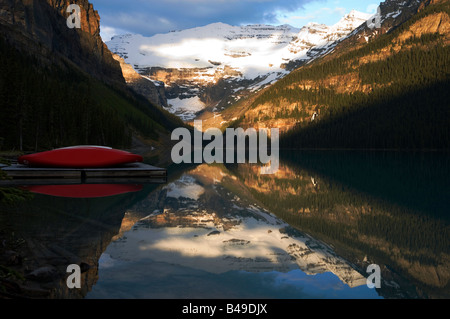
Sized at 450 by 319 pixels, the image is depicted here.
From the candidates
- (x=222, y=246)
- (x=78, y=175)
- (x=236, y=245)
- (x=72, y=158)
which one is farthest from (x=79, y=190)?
(x=236, y=245)

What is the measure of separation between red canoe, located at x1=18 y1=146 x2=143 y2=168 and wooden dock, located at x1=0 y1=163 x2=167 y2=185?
1037 mm

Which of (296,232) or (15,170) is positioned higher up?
(15,170)

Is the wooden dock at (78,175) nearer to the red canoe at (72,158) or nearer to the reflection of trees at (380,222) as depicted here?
the red canoe at (72,158)

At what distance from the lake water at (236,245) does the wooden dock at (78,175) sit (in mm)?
10314

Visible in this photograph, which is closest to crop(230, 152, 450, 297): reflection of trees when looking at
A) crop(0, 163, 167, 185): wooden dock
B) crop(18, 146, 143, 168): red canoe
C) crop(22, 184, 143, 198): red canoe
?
crop(22, 184, 143, 198): red canoe

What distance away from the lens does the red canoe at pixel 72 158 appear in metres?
A: 35.4

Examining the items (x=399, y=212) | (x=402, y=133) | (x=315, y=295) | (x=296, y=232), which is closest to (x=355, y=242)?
(x=296, y=232)

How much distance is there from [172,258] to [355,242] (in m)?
7.40

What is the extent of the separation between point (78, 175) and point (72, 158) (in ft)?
9.15

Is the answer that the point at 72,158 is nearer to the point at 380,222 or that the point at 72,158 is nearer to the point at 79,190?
the point at 79,190

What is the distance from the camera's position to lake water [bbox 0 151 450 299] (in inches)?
372

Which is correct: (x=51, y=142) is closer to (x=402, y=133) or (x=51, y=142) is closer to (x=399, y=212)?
(x=399, y=212)

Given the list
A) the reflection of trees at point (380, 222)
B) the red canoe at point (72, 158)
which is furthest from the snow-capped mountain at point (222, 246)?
the red canoe at point (72, 158)

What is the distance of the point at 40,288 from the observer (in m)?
8.66
